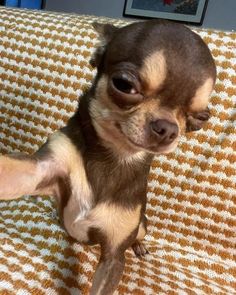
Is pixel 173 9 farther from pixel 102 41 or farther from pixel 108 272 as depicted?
pixel 108 272

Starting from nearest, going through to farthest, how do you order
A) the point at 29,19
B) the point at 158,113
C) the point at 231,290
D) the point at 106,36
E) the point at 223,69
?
the point at 158,113
the point at 106,36
the point at 231,290
the point at 223,69
the point at 29,19

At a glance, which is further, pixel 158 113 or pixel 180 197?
pixel 180 197

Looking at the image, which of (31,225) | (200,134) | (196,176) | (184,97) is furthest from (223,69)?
(31,225)

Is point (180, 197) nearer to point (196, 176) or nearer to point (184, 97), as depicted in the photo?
point (196, 176)

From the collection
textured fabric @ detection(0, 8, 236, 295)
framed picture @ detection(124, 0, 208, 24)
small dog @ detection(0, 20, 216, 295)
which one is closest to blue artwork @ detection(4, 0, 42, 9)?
framed picture @ detection(124, 0, 208, 24)

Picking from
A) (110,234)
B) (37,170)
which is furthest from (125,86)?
(110,234)


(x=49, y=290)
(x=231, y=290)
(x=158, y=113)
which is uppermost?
(x=158, y=113)

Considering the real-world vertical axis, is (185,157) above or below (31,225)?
above
